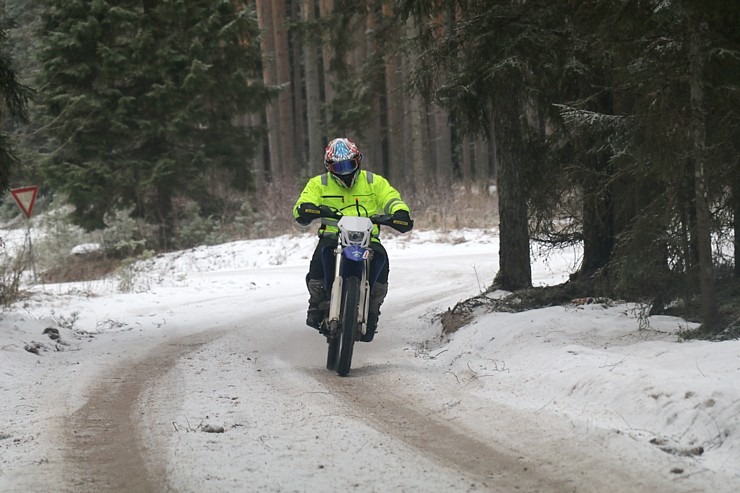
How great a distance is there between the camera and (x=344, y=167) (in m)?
8.37

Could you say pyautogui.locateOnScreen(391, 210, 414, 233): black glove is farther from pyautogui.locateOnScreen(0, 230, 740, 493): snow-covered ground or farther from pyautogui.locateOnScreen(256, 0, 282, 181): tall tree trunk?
pyautogui.locateOnScreen(256, 0, 282, 181): tall tree trunk

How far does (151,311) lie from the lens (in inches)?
547

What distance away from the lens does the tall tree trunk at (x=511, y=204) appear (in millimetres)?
10250

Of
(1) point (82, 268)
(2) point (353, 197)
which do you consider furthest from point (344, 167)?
(1) point (82, 268)

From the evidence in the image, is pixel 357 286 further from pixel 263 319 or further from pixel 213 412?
pixel 263 319

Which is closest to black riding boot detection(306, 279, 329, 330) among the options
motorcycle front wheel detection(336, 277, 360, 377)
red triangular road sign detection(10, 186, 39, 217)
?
motorcycle front wheel detection(336, 277, 360, 377)

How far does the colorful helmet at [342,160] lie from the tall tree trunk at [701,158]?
3.10 m

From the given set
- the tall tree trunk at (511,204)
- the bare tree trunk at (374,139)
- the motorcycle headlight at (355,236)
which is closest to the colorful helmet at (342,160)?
the motorcycle headlight at (355,236)

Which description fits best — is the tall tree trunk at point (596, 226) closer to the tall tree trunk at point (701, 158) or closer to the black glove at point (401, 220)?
the black glove at point (401, 220)

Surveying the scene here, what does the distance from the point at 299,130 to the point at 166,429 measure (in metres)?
42.6

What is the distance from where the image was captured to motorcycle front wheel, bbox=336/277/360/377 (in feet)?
25.9

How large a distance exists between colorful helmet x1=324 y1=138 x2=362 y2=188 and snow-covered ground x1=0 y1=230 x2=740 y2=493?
1933 millimetres

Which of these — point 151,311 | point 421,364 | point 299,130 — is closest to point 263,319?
point 151,311

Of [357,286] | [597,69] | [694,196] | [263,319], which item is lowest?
[263,319]
